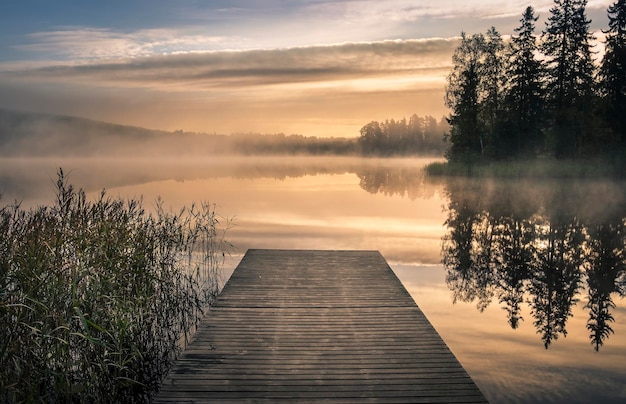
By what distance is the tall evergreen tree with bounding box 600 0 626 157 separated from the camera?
33.1 m

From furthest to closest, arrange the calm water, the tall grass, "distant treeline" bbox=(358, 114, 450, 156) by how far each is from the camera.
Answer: "distant treeline" bbox=(358, 114, 450, 156), the calm water, the tall grass

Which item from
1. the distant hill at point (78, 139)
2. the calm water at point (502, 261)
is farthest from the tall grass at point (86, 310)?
the distant hill at point (78, 139)

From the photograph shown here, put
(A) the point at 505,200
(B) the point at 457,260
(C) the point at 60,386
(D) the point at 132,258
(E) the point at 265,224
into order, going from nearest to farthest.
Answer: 1. (C) the point at 60,386
2. (D) the point at 132,258
3. (B) the point at 457,260
4. (E) the point at 265,224
5. (A) the point at 505,200

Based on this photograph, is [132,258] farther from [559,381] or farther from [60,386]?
[559,381]

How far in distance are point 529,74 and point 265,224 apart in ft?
81.7

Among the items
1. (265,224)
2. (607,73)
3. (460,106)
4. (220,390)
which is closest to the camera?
(220,390)

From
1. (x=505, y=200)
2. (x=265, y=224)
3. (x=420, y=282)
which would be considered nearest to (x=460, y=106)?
(x=505, y=200)

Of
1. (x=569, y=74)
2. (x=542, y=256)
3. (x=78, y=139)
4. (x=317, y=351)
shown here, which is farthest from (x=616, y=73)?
(x=78, y=139)

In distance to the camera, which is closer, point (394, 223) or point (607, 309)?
point (607, 309)

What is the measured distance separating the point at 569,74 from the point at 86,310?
116 feet

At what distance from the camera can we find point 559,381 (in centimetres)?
555

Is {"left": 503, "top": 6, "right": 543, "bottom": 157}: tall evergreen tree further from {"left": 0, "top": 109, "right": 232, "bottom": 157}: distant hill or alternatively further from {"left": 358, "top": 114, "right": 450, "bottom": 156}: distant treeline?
{"left": 0, "top": 109, "right": 232, "bottom": 157}: distant hill

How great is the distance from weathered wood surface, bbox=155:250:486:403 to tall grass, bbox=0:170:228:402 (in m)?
0.69

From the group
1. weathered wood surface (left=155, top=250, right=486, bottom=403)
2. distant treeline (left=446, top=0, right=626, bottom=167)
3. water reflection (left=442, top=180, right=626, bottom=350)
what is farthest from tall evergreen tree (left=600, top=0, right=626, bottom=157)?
weathered wood surface (left=155, top=250, right=486, bottom=403)
